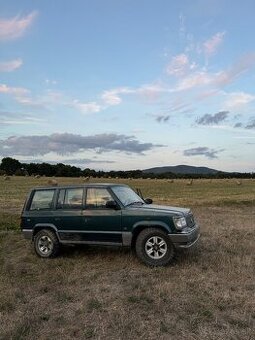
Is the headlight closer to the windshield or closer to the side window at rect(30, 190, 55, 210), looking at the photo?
the windshield

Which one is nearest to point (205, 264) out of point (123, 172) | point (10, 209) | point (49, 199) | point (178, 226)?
point (178, 226)

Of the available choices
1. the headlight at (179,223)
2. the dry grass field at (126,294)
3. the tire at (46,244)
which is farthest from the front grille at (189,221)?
the tire at (46,244)

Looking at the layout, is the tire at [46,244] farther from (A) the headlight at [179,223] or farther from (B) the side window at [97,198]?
(A) the headlight at [179,223]

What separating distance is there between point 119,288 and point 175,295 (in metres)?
→ 1.01

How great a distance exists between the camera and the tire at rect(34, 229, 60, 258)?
33.5 feet

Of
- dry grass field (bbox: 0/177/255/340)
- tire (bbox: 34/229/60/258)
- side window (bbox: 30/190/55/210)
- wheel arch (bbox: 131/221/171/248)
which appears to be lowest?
dry grass field (bbox: 0/177/255/340)

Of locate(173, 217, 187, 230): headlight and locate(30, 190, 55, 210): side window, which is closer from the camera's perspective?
locate(173, 217, 187, 230): headlight

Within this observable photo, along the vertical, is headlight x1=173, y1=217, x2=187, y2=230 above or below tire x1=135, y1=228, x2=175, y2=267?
above

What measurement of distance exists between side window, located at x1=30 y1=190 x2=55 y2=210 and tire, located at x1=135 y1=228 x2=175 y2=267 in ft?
8.06

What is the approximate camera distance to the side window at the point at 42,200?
10.5 m

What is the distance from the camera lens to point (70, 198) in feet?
33.7

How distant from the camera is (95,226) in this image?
9.70 metres

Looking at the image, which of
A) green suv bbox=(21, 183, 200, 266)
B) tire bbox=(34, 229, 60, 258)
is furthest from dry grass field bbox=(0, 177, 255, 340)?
green suv bbox=(21, 183, 200, 266)

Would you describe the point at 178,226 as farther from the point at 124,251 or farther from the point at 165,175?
the point at 165,175
